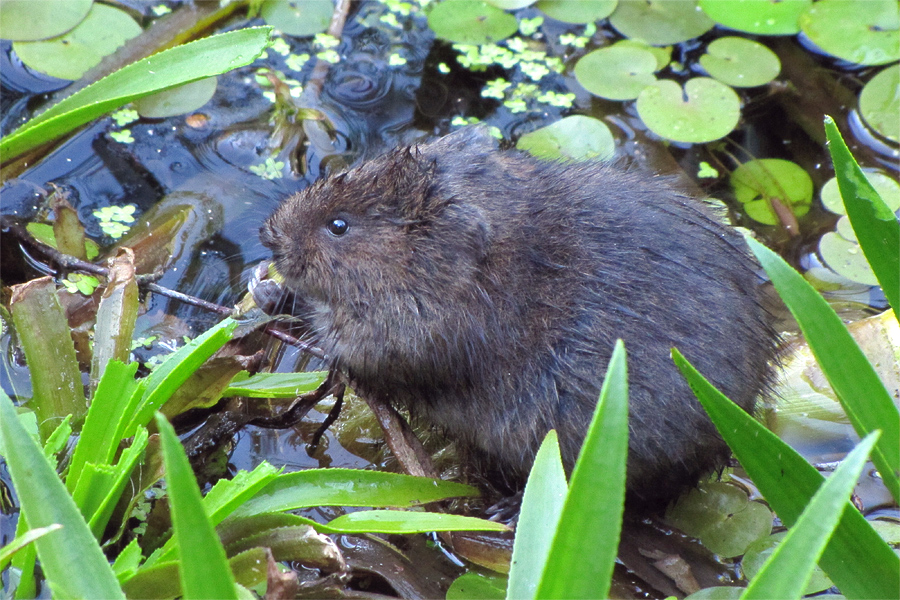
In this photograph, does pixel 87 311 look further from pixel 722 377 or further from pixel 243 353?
pixel 722 377

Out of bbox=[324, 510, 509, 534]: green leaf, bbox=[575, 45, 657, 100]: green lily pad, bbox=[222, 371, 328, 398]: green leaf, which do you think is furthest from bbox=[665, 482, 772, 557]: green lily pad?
bbox=[575, 45, 657, 100]: green lily pad

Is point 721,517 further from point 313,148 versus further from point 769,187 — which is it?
point 313,148

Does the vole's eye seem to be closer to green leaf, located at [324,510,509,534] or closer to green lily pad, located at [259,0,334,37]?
green leaf, located at [324,510,509,534]

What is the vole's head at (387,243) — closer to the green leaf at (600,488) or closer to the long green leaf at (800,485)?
the long green leaf at (800,485)

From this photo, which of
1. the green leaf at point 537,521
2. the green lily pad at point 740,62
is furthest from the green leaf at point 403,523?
the green lily pad at point 740,62

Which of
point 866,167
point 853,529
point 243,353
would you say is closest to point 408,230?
point 243,353

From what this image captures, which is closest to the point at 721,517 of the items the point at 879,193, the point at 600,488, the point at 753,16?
the point at 600,488

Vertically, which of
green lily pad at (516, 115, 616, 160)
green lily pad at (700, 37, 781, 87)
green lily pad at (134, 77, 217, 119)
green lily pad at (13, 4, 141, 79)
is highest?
green lily pad at (13, 4, 141, 79)
